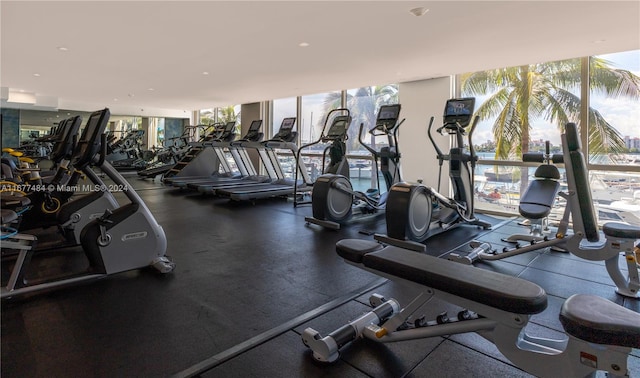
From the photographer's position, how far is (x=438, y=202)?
165 inches

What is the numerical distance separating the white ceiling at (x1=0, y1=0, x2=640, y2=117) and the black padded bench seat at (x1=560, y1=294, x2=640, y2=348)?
3207 mm

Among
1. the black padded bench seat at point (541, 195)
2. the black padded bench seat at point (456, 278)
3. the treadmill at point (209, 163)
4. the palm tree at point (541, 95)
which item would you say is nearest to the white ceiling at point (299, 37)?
the palm tree at point (541, 95)

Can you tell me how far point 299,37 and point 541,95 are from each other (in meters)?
4.14

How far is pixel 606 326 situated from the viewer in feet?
3.36

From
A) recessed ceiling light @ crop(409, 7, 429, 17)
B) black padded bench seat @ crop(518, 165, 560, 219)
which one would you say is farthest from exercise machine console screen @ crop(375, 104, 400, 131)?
black padded bench seat @ crop(518, 165, 560, 219)

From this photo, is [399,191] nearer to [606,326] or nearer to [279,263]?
[279,263]

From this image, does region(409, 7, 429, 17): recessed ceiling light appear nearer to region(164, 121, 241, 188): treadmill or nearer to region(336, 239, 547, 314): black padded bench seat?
region(336, 239, 547, 314): black padded bench seat

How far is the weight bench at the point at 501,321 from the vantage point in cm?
105

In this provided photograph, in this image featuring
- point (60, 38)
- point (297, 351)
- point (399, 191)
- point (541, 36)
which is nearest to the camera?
point (297, 351)

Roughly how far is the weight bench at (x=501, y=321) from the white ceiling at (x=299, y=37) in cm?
290

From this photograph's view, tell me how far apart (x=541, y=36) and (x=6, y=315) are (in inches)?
229

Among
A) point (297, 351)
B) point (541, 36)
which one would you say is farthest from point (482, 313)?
point (541, 36)

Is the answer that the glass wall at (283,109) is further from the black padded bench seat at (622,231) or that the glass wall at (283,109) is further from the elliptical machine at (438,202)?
the black padded bench seat at (622,231)

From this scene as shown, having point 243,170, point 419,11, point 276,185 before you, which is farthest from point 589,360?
point 243,170
